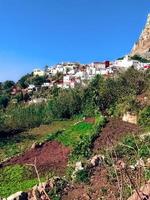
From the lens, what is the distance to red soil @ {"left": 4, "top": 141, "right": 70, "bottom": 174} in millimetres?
21562

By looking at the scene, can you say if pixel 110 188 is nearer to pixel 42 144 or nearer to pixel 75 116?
pixel 42 144

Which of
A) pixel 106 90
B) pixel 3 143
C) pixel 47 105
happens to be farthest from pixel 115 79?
pixel 3 143

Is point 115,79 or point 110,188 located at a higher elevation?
point 115,79

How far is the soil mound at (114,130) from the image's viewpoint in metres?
24.7

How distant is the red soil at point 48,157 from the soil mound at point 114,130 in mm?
1669

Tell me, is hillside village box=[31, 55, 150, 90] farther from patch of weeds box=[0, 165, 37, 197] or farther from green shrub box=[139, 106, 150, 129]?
patch of weeds box=[0, 165, 37, 197]

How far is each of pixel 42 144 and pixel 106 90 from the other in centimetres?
1672

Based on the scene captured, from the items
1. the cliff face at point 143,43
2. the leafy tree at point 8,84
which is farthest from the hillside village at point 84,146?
the cliff face at point 143,43

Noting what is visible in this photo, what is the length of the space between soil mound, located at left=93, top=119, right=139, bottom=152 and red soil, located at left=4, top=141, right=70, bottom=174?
167 centimetres

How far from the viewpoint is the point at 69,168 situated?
20.2 m

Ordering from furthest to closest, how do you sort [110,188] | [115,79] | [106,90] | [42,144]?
1. [115,79]
2. [106,90]
3. [42,144]
4. [110,188]

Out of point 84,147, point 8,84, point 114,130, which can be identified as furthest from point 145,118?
point 8,84

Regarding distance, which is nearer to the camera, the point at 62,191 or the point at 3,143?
the point at 62,191

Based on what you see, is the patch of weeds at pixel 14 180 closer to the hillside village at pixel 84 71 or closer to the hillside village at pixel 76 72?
the hillside village at pixel 84 71
